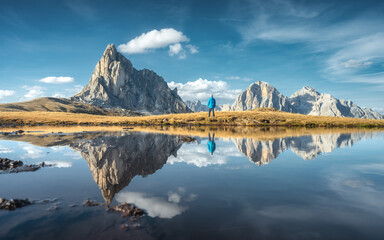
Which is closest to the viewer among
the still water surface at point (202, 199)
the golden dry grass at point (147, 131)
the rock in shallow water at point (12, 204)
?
the still water surface at point (202, 199)

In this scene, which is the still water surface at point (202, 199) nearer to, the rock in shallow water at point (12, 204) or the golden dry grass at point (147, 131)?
the rock in shallow water at point (12, 204)

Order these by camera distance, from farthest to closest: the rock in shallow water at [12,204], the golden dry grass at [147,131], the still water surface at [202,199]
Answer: the golden dry grass at [147,131]
the rock in shallow water at [12,204]
the still water surface at [202,199]

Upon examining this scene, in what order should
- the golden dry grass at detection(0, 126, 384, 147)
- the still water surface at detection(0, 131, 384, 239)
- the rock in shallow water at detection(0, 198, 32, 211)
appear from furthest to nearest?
the golden dry grass at detection(0, 126, 384, 147), the rock in shallow water at detection(0, 198, 32, 211), the still water surface at detection(0, 131, 384, 239)

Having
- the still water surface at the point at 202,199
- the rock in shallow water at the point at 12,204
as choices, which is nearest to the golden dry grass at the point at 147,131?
the still water surface at the point at 202,199

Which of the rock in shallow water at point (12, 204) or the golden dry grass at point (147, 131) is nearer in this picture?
the rock in shallow water at point (12, 204)

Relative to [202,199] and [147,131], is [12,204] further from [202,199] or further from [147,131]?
[147,131]

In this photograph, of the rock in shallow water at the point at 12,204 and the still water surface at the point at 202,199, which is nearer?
the still water surface at the point at 202,199

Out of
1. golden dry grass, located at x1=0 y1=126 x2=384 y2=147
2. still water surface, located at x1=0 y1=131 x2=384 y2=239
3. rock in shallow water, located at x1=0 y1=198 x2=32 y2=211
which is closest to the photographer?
still water surface, located at x1=0 y1=131 x2=384 y2=239

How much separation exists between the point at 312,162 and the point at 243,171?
7.43 metres

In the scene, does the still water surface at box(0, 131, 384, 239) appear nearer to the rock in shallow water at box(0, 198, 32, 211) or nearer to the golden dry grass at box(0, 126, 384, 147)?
the rock in shallow water at box(0, 198, 32, 211)

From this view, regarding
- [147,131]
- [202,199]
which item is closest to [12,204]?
[202,199]

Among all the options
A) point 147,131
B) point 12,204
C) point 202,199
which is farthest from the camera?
point 147,131

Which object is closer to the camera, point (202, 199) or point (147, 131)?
point (202, 199)

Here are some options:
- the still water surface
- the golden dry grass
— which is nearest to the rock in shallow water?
the still water surface
